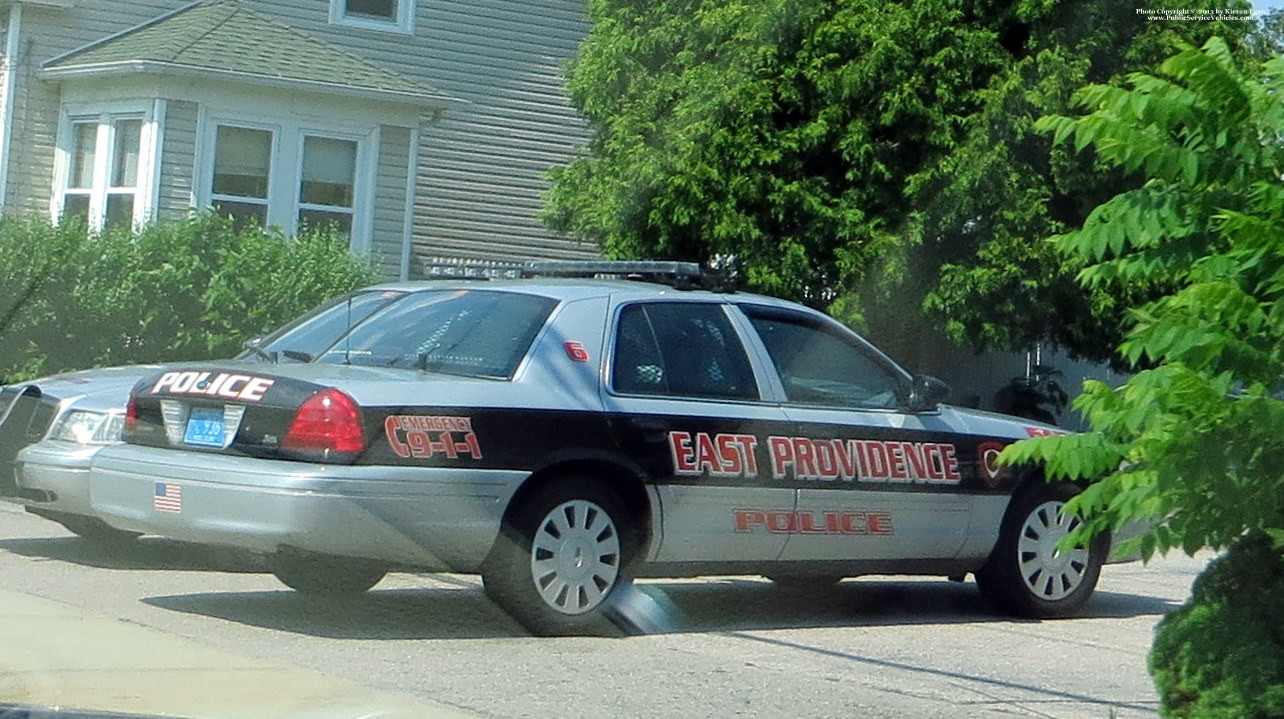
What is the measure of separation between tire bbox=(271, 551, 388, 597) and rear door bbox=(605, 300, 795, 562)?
56.1 inches

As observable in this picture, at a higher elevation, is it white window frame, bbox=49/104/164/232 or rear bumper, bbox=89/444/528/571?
white window frame, bbox=49/104/164/232

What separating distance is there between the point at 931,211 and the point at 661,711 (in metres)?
11.8

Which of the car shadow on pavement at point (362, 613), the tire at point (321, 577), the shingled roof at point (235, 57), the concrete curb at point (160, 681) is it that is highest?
the shingled roof at point (235, 57)

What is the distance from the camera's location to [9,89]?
20.9m

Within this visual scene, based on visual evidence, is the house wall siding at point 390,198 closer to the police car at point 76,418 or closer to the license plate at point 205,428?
the police car at point 76,418

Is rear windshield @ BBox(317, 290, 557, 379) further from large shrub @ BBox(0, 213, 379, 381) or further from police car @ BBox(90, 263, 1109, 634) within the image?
large shrub @ BBox(0, 213, 379, 381)

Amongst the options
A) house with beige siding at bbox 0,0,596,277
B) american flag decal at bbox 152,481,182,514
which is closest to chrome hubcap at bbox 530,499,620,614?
american flag decal at bbox 152,481,182,514

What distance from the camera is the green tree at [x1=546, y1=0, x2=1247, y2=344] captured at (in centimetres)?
1762

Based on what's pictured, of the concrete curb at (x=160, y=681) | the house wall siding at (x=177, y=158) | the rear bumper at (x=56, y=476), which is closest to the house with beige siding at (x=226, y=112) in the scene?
the house wall siding at (x=177, y=158)

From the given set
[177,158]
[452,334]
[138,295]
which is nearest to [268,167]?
[177,158]

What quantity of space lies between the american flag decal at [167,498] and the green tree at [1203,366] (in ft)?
12.7

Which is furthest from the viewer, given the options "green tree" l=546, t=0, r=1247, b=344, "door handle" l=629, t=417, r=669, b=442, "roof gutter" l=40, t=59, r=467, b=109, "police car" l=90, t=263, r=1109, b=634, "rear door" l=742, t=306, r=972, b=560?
"roof gutter" l=40, t=59, r=467, b=109

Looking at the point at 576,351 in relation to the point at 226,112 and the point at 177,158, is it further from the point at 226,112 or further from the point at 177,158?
the point at 226,112

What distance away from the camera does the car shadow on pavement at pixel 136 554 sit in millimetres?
10078
